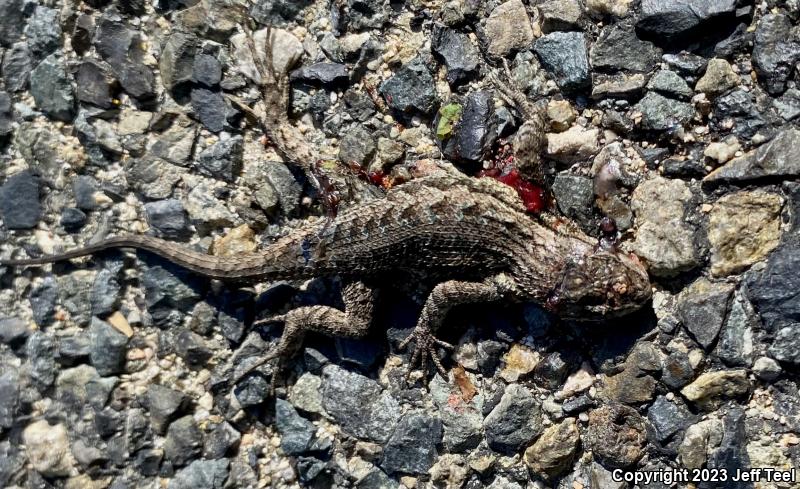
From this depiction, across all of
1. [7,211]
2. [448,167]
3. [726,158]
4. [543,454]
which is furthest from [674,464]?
[7,211]

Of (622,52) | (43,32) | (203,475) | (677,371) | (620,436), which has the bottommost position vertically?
(203,475)

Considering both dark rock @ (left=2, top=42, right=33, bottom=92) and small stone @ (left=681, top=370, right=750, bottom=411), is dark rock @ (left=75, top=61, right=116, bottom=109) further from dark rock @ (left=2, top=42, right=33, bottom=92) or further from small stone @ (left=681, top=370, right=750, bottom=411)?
small stone @ (left=681, top=370, right=750, bottom=411)

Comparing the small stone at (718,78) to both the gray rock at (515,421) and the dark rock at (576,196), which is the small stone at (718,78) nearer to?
the dark rock at (576,196)

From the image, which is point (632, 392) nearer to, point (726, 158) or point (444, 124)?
point (726, 158)

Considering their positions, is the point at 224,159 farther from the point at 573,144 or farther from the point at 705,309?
the point at 705,309

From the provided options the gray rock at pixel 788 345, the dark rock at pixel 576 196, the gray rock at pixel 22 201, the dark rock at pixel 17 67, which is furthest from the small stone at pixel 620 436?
the dark rock at pixel 17 67

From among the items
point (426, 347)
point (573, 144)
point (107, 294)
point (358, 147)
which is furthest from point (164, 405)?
point (573, 144)
